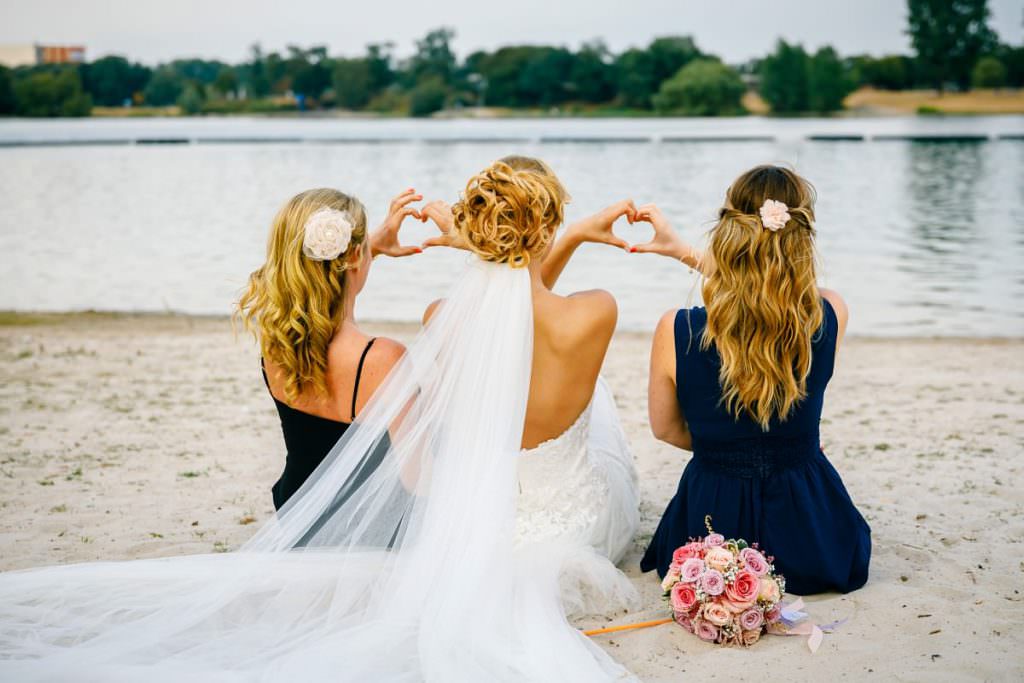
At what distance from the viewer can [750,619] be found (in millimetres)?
3506

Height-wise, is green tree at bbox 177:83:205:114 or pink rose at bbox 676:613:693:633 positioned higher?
green tree at bbox 177:83:205:114

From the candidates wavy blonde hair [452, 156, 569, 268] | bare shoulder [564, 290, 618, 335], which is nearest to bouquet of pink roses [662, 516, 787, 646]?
bare shoulder [564, 290, 618, 335]

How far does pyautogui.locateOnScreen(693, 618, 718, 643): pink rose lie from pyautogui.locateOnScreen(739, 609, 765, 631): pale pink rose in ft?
0.32

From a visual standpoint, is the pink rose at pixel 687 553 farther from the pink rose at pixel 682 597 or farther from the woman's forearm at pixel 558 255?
the woman's forearm at pixel 558 255

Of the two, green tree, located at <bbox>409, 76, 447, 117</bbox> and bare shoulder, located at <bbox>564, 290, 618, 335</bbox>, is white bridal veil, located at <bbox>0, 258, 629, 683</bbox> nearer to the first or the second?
bare shoulder, located at <bbox>564, 290, 618, 335</bbox>

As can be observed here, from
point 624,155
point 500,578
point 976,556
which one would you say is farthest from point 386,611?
point 624,155

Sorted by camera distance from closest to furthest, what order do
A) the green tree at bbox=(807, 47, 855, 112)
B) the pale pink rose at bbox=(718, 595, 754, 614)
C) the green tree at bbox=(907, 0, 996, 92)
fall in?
the pale pink rose at bbox=(718, 595, 754, 614) → the green tree at bbox=(807, 47, 855, 112) → the green tree at bbox=(907, 0, 996, 92)

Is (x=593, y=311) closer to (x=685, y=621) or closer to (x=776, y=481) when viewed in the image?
(x=776, y=481)

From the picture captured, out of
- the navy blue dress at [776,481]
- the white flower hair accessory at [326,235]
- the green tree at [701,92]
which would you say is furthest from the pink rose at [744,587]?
the green tree at [701,92]

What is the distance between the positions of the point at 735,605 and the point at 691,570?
190mm

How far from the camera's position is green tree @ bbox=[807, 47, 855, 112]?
8906 cm

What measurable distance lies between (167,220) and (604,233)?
2290 cm

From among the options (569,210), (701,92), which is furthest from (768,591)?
(701,92)

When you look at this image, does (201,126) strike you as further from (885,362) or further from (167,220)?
(885,362)
